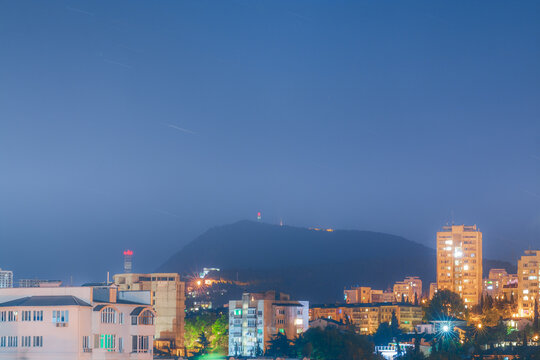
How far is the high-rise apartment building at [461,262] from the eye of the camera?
529ft

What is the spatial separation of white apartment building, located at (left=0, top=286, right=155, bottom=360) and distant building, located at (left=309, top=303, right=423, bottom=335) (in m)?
105

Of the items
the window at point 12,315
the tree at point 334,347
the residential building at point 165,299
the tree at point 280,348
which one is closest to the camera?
the window at point 12,315

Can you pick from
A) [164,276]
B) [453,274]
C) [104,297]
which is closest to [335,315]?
[453,274]

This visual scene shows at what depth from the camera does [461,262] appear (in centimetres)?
16500

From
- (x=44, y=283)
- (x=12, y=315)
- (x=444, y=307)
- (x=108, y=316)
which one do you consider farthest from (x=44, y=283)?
(x=444, y=307)

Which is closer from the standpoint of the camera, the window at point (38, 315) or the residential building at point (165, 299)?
the window at point (38, 315)

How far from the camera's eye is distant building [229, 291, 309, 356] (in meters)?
104

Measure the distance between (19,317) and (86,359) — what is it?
359 cm

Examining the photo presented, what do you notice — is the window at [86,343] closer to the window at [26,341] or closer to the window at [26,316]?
the window at [26,341]

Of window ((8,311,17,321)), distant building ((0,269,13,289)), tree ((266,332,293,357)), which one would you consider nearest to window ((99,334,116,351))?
window ((8,311,17,321))

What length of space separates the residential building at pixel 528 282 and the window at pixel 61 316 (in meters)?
120

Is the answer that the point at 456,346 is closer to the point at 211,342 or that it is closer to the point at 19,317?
A: the point at 211,342

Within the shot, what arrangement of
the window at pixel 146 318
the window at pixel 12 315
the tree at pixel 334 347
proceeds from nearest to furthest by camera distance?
1. the window at pixel 12 315
2. the window at pixel 146 318
3. the tree at pixel 334 347

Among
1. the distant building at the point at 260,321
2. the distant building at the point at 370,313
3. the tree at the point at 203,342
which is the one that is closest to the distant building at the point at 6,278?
the tree at the point at 203,342
